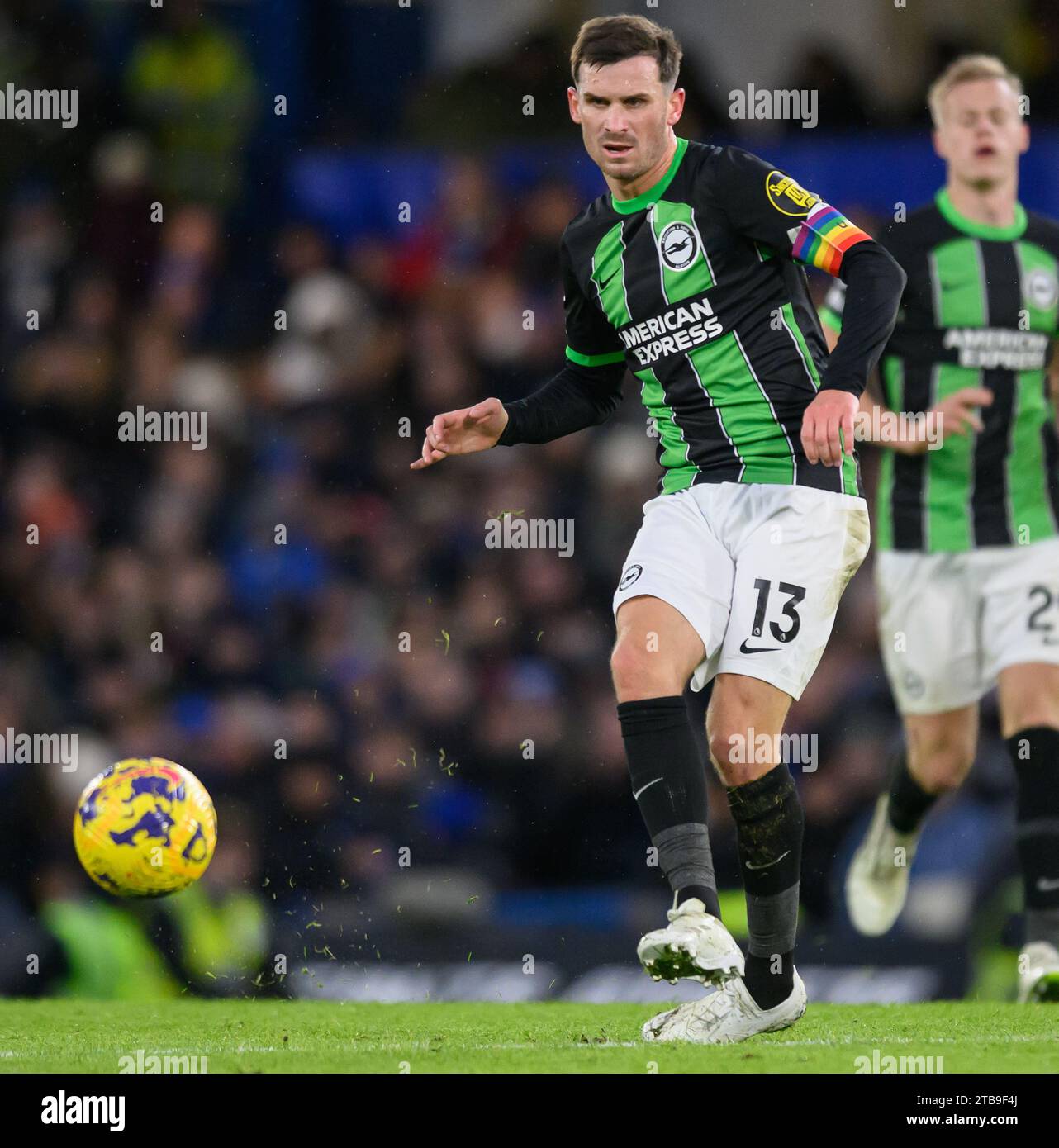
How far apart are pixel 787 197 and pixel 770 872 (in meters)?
1.65

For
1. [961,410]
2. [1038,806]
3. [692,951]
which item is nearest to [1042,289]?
[961,410]

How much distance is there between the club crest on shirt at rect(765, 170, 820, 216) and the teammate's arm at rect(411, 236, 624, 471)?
602 mm

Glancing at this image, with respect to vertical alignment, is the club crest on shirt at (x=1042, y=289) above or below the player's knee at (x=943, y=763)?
above

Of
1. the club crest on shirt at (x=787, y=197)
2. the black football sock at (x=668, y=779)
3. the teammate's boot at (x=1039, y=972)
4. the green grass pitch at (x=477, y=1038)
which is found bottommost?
the teammate's boot at (x=1039, y=972)

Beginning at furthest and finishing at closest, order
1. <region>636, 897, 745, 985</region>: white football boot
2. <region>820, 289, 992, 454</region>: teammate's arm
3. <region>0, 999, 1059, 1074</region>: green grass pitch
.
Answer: <region>820, 289, 992, 454</region>: teammate's arm → <region>0, 999, 1059, 1074</region>: green grass pitch → <region>636, 897, 745, 985</region>: white football boot

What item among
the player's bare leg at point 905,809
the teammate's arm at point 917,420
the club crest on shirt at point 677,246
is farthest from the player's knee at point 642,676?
the player's bare leg at point 905,809

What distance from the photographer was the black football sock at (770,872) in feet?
14.0

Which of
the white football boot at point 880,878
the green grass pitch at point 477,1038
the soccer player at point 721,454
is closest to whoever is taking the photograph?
the green grass pitch at point 477,1038

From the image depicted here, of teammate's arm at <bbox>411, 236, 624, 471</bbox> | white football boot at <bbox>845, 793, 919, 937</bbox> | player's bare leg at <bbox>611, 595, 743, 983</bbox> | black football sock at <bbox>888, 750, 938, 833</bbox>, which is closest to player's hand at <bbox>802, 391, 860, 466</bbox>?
player's bare leg at <bbox>611, 595, 743, 983</bbox>

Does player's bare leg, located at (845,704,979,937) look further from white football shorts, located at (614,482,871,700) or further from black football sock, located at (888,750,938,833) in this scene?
white football shorts, located at (614,482,871,700)

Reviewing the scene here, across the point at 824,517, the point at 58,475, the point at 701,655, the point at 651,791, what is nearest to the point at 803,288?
the point at 824,517

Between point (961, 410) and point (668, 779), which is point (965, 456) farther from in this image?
point (668, 779)

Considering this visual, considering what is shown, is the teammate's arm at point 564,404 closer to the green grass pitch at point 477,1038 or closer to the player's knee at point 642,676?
the player's knee at point 642,676

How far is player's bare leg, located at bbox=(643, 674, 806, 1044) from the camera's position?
4219 mm
